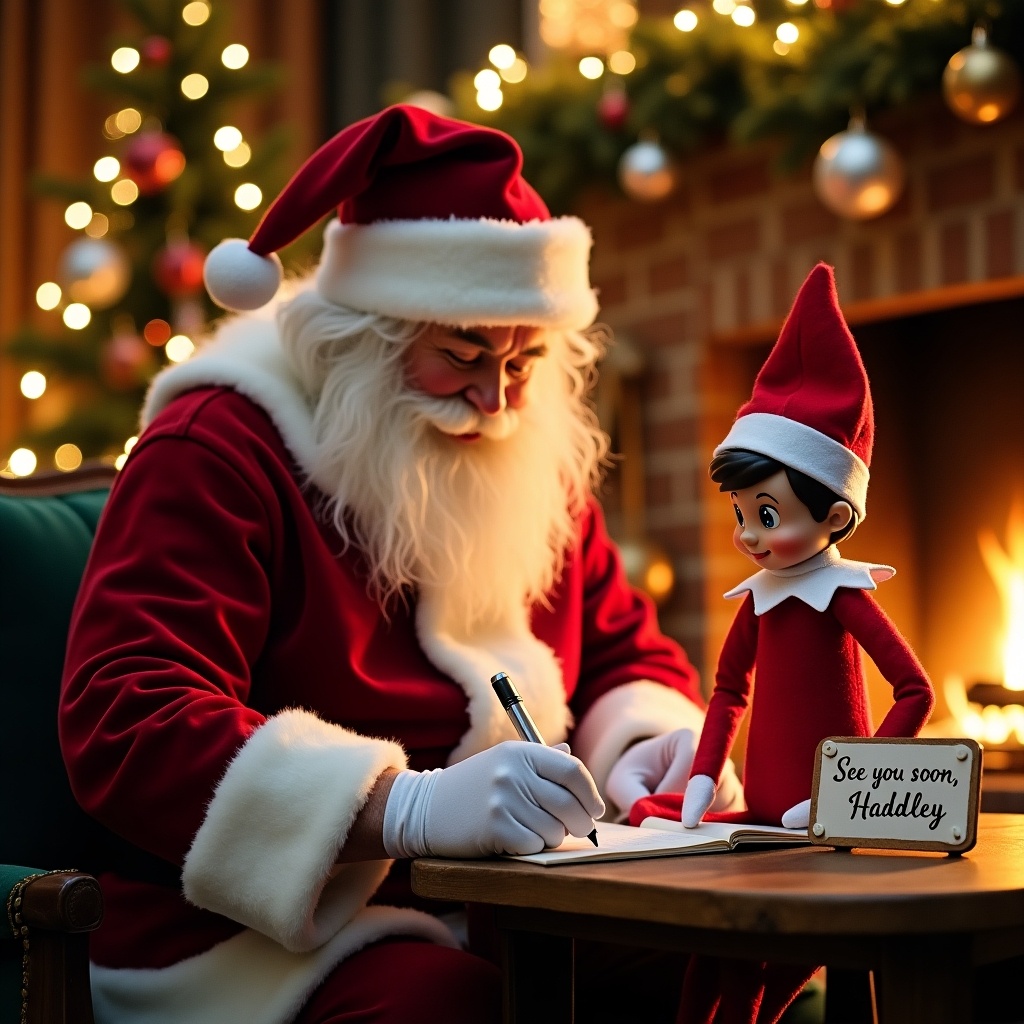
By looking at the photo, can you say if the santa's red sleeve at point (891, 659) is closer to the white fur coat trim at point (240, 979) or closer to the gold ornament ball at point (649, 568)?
the white fur coat trim at point (240, 979)

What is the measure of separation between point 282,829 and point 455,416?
1.62ft

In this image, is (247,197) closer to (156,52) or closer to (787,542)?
(156,52)

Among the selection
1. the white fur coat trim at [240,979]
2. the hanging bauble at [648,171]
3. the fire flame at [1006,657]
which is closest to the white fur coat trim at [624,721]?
the white fur coat trim at [240,979]

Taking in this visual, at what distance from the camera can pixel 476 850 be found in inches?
38.1

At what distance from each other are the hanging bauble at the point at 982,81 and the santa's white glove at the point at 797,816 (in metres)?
1.31

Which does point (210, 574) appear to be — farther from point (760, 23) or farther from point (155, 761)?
point (760, 23)

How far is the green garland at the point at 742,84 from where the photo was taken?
208 centimetres

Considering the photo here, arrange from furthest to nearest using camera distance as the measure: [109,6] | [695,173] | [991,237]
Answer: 1. [109,6]
2. [695,173]
3. [991,237]

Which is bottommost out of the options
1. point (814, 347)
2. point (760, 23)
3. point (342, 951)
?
point (342, 951)

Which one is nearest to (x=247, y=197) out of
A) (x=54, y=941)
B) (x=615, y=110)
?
(x=615, y=110)

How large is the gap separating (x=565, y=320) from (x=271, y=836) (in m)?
0.63

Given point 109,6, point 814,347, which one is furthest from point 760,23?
point 109,6

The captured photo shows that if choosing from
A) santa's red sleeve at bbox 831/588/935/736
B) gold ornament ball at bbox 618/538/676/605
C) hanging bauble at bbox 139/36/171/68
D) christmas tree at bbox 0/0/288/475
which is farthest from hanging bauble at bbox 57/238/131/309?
santa's red sleeve at bbox 831/588/935/736

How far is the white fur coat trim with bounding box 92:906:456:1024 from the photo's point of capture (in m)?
1.12
